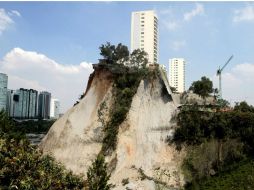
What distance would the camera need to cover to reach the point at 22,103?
110m

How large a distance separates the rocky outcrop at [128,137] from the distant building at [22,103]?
244 feet

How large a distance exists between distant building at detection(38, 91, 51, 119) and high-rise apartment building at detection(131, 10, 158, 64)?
112 ft

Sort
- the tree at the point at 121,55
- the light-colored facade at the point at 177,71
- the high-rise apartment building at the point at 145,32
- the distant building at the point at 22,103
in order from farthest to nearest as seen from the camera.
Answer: the light-colored facade at the point at 177,71, the distant building at the point at 22,103, the high-rise apartment building at the point at 145,32, the tree at the point at 121,55

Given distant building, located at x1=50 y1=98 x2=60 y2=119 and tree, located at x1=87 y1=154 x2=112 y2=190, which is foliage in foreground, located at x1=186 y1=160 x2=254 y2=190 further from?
distant building, located at x1=50 y1=98 x2=60 y2=119

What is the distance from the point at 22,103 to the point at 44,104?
1428 centimetres

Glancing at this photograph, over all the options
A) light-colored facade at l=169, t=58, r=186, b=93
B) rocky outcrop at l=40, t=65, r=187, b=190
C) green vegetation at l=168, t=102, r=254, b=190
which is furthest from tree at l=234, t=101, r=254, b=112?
light-colored facade at l=169, t=58, r=186, b=93

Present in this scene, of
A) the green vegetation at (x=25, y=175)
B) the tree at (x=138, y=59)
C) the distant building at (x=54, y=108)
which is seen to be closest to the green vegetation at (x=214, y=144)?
the tree at (x=138, y=59)

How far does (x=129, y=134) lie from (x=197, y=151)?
224 inches

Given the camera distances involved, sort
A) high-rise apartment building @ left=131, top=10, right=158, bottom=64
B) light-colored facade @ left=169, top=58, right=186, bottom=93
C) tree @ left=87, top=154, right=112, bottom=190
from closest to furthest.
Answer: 1. tree @ left=87, top=154, right=112, bottom=190
2. high-rise apartment building @ left=131, top=10, right=158, bottom=64
3. light-colored facade @ left=169, top=58, right=186, bottom=93

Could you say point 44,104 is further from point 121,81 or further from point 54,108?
point 121,81

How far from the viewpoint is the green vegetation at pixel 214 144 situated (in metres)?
27.3

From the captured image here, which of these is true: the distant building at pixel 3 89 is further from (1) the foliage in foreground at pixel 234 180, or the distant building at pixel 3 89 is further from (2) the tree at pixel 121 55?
(1) the foliage in foreground at pixel 234 180

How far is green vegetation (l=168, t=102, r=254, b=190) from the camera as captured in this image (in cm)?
2733

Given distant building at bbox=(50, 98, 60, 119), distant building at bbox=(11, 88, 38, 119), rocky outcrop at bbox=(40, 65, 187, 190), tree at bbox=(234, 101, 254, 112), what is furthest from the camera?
distant building at bbox=(50, 98, 60, 119)
